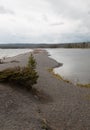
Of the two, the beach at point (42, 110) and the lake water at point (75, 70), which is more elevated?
the beach at point (42, 110)

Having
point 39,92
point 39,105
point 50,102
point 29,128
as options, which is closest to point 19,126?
point 29,128

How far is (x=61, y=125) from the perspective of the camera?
1438 cm

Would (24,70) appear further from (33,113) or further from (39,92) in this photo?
(33,113)

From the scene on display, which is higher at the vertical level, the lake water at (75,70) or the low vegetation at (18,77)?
the low vegetation at (18,77)

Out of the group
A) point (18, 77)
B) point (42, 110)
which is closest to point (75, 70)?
point (18, 77)

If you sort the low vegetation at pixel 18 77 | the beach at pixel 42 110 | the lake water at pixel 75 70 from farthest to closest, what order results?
1. the lake water at pixel 75 70
2. the low vegetation at pixel 18 77
3. the beach at pixel 42 110

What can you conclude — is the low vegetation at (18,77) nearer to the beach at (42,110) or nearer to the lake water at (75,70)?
the beach at (42,110)

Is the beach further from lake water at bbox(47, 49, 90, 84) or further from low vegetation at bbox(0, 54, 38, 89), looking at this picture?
lake water at bbox(47, 49, 90, 84)

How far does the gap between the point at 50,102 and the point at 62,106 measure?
1457 millimetres

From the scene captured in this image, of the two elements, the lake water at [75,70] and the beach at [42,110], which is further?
the lake water at [75,70]

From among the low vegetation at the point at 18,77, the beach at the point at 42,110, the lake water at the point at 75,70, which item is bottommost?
the lake water at the point at 75,70

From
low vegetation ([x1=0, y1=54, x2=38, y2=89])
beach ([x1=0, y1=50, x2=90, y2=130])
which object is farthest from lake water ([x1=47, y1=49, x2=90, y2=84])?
beach ([x1=0, y1=50, x2=90, y2=130])

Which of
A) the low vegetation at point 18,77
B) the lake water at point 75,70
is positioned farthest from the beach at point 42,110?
the lake water at point 75,70

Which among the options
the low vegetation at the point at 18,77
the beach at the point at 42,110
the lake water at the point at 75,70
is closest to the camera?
the beach at the point at 42,110
